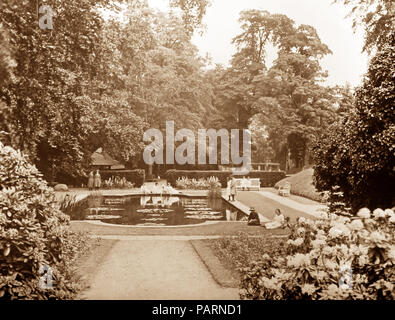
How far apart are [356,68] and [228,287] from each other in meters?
5.64

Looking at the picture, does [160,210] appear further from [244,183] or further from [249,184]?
[249,184]

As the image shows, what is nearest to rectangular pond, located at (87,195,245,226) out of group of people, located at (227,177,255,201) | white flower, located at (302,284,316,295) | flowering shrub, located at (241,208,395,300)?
group of people, located at (227,177,255,201)

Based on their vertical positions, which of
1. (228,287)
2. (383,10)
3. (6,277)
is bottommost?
(228,287)

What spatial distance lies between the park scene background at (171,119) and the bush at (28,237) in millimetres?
22

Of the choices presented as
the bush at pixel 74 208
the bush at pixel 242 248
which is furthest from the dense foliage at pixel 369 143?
the bush at pixel 74 208

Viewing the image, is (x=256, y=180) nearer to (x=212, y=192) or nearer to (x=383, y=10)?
(x=212, y=192)

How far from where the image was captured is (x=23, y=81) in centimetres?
935

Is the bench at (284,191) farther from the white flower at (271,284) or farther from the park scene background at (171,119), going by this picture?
the white flower at (271,284)

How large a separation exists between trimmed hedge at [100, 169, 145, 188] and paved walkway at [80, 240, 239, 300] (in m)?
9.26

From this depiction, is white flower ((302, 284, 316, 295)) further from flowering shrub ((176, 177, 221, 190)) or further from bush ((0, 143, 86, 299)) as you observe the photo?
flowering shrub ((176, 177, 221, 190))

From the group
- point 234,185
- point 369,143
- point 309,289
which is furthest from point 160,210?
point 309,289

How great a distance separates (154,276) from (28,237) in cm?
229

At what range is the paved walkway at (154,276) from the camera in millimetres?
6738

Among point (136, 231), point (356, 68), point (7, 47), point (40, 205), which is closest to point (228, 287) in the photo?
point (40, 205)
